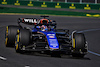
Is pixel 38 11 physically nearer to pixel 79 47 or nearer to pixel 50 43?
pixel 50 43

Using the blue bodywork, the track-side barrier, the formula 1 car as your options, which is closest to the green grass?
the track-side barrier

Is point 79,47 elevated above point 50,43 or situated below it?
below

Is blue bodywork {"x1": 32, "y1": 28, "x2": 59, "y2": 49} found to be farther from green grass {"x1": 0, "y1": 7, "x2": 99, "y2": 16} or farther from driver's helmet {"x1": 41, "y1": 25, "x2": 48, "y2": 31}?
green grass {"x1": 0, "y1": 7, "x2": 99, "y2": 16}

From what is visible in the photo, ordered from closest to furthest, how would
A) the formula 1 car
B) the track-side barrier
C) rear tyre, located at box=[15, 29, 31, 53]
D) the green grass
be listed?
the formula 1 car, rear tyre, located at box=[15, 29, 31, 53], the green grass, the track-side barrier

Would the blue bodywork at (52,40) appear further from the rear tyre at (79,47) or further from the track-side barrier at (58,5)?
the track-side barrier at (58,5)

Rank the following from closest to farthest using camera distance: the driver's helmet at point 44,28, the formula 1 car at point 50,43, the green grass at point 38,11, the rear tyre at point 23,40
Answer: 1. the formula 1 car at point 50,43
2. the rear tyre at point 23,40
3. the driver's helmet at point 44,28
4. the green grass at point 38,11

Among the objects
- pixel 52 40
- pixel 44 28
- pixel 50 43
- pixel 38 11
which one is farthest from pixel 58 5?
pixel 50 43

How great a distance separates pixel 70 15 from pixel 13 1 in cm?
652

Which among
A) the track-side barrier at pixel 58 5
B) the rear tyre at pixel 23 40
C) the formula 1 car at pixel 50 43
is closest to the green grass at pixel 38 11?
the track-side barrier at pixel 58 5

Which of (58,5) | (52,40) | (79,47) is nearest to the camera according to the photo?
(79,47)

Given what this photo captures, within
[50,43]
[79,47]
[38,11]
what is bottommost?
[38,11]

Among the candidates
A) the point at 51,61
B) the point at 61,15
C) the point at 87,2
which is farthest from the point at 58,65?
the point at 87,2

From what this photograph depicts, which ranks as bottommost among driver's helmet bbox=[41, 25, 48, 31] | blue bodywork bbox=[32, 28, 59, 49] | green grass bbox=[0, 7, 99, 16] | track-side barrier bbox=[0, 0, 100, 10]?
green grass bbox=[0, 7, 99, 16]

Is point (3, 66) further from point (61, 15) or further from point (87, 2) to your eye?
point (87, 2)
